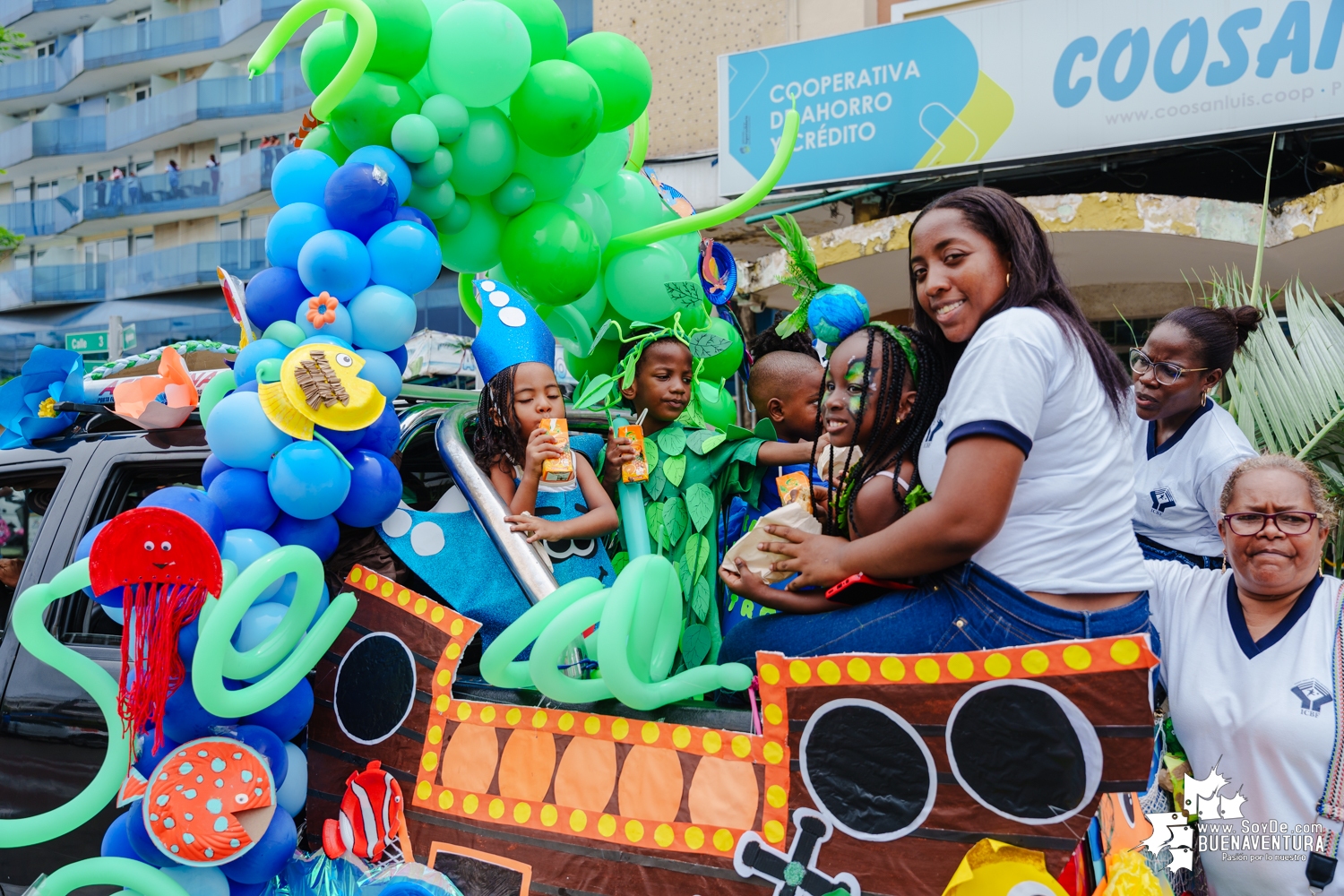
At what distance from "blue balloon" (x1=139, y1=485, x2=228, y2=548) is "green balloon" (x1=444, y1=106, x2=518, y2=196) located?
1.22 meters

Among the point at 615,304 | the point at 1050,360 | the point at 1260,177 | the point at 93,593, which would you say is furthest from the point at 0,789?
the point at 1260,177

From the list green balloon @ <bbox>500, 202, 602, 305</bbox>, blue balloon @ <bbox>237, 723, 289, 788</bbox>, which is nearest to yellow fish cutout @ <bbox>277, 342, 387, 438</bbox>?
blue balloon @ <bbox>237, 723, 289, 788</bbox>

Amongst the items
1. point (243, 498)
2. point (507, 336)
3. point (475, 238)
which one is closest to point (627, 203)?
point (475, 238)

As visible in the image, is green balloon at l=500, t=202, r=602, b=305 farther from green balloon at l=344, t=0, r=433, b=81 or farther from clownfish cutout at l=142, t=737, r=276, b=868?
clownfish cutout at l=142, t=737, r=276, b=868

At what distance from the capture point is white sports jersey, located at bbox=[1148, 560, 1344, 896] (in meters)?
2.01

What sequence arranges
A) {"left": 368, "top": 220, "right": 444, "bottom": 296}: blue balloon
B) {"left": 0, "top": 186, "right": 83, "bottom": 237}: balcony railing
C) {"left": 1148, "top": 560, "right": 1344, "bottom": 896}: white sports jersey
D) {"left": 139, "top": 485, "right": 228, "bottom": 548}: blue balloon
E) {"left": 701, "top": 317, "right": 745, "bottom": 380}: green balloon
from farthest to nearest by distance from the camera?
{"left": 0, "top": 186, "right": 83, "bottom": 237}: balcony railing < {"left": 701, "top": 317, "right": 745, "bottom": 380}: green balloon < {"left": 368, "top": 220, "right": 444, "bottom": 296}: blue balloon < {"left": 139, "top": 485, "right": 228, "bottom": 548}: blue balloon < {"left": 1148, "top": 560, "right": 1344, "bottom": 896}: white sports jersey

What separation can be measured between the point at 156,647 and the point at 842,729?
1565 mm

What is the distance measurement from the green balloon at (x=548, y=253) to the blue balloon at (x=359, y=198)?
0.55 metres

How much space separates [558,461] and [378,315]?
0.62 m

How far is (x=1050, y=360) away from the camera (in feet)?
Result: 5.88

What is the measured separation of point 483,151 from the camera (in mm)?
3006

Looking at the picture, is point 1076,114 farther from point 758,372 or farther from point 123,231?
point 123,231

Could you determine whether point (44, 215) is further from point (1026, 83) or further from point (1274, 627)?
point (1274, 627)

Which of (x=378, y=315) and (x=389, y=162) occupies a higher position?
(x=389, y=162)
